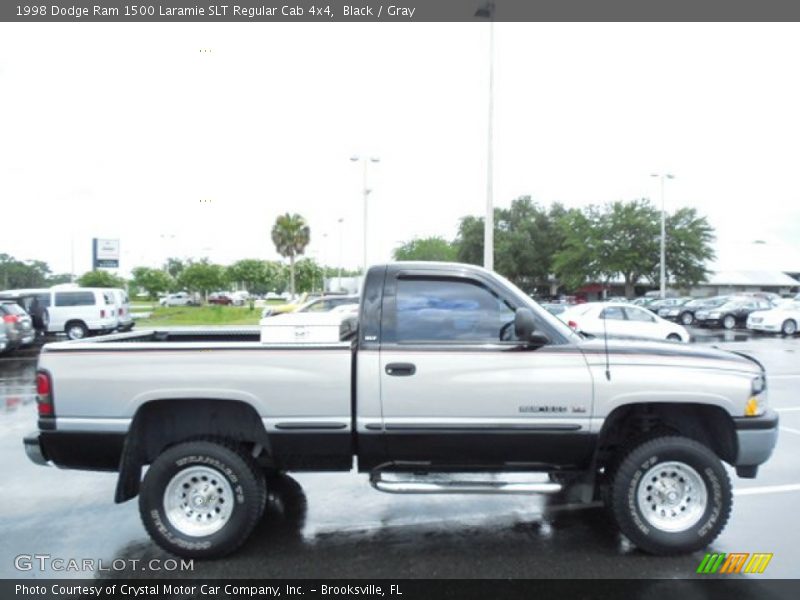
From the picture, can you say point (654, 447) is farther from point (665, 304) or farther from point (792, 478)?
point (665, 304)

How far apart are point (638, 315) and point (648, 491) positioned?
14631 millimetres

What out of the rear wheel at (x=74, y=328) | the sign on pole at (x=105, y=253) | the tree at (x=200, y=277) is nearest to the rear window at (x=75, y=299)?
the rear wheel at (x=74, y=328)

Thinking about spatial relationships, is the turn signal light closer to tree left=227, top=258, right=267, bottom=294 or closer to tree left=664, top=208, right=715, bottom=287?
tree left=664, top=208, right=715, bottom=287

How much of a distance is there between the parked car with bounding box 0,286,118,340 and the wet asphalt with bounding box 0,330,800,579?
17.1 meters

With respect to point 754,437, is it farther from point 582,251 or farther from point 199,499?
point 582,251

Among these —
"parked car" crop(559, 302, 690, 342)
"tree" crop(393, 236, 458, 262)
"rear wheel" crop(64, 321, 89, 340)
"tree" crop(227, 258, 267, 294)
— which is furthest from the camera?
"tree" crop(227, 258, 267, 294)

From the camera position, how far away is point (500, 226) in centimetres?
5484

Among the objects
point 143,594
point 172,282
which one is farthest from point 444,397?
point 172,282

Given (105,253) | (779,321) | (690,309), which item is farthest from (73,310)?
(690,309)

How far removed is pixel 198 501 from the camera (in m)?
4.21

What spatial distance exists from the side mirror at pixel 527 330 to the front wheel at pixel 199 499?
6.77ft

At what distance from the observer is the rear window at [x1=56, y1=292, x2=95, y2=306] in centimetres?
2156

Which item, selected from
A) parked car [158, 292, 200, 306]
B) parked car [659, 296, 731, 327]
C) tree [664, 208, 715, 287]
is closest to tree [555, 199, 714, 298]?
tree [664, 208, 715, 287]

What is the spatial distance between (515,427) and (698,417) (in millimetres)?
1432
